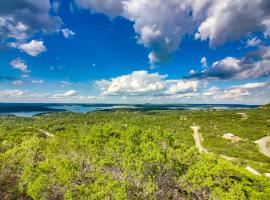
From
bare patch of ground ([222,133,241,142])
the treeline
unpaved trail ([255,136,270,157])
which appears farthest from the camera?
bare patch of ground ([222,133,241,142])

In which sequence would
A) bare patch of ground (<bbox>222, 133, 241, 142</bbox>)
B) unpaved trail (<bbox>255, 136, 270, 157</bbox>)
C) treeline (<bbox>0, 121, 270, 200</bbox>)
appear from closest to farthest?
1. treeline (<bbox>0, 121, 270, 200</bbox>)
2. unpaved trail (<bbox>255, 136, 270, 157</bbox>)
3. bare patch of ground (<bbox>222, 133, 241, 142</bbox>)

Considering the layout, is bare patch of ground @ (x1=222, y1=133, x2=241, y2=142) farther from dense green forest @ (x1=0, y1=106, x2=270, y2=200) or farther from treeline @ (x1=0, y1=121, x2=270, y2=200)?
treeline @ (x1=0, y1=121, x2=270, y2=200)

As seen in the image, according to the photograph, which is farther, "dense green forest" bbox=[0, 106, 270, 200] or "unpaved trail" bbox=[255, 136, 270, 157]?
"unpaved trail" bbox=[255, 136, 270, 157]

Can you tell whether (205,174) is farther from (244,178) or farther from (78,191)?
(78,191)

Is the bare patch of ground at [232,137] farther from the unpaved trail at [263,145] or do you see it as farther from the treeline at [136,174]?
the treeline at [136,174]

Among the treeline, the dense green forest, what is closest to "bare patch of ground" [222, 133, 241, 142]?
the dense green forest

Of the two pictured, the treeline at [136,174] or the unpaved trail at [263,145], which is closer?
the treeline at [136,174]

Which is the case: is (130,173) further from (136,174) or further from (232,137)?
(232,137)

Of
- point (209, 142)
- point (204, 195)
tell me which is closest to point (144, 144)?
point (204, 195)

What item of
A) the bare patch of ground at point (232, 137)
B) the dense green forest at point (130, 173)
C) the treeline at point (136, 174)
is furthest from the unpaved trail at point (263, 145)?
the treeline at point (136, 174)

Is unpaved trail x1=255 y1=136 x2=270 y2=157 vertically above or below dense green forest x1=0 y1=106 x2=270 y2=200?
below

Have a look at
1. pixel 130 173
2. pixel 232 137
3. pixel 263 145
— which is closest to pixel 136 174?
pixel 130 173

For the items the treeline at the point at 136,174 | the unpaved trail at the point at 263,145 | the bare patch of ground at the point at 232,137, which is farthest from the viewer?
the bare patch of ground at the point at 232,137

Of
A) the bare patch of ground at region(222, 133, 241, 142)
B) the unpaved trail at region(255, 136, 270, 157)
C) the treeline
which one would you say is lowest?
the unpaved trail at region(255, 136, 270, 157)
